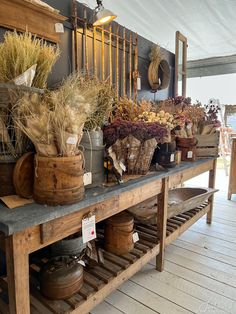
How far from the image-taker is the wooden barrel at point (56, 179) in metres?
1.06

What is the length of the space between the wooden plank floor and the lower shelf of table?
207 mm

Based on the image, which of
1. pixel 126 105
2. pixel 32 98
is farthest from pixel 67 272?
pixel 126 105

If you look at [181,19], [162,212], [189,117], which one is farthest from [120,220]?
[181,19]

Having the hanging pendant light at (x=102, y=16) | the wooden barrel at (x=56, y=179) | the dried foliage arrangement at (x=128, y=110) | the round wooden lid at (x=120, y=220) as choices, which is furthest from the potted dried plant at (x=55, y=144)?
the hanging pendant light at (x=102, y=16)

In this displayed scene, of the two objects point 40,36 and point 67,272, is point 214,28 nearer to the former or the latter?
point 40,36

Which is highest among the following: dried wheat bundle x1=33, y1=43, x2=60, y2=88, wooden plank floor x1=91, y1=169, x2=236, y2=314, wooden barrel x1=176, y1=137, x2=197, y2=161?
dried wheat bundle x1=33, y1=43, x2=60, y2=88

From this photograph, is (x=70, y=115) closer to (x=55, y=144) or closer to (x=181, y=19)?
(x=55, y=144)

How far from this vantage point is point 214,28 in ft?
12.4

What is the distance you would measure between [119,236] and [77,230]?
615 millimetres

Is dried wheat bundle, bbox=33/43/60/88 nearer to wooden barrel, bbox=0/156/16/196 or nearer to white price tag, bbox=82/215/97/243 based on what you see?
wooden barrel, bbox=0/156/16/196

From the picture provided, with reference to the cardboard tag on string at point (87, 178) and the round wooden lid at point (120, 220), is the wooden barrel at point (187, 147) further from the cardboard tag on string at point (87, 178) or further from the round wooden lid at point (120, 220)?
the cardboard tag on string at point (87, 178)

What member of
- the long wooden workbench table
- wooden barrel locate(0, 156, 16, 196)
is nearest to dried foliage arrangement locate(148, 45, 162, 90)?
the long wooden workbench table

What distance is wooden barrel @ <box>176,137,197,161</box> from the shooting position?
7.57 ft

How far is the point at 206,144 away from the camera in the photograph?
2553 mm
